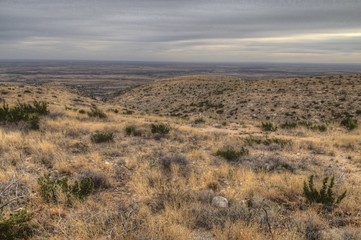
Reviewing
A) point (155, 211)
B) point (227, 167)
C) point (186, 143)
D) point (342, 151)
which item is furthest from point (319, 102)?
point (155, 211)

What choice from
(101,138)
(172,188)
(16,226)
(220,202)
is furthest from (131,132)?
(16,226)

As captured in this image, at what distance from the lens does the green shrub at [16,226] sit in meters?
3.87

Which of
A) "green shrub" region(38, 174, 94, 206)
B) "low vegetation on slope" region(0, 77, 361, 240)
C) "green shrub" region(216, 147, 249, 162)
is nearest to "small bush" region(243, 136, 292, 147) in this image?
"low vegetation on slope" region(0, 77, 361, 240)

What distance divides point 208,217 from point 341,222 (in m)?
2.17

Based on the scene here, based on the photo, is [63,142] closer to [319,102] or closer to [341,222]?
[341,222]

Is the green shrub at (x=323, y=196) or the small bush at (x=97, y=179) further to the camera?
the small bush at (x=97, y=179)

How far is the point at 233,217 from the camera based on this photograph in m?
4.57

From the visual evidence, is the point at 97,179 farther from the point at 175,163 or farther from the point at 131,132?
the point at 131,132

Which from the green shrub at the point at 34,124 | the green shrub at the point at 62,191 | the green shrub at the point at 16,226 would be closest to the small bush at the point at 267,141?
the green shrub at the point at 62,191

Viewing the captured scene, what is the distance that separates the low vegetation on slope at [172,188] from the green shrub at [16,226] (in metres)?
0.01

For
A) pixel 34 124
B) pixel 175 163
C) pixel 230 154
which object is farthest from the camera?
pixel 34 124

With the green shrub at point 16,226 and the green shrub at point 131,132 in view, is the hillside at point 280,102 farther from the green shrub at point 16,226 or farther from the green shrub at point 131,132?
the green shrub at point 16,226

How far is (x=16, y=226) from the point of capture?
4.04 meters

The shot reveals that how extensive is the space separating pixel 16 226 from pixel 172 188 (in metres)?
2.73
